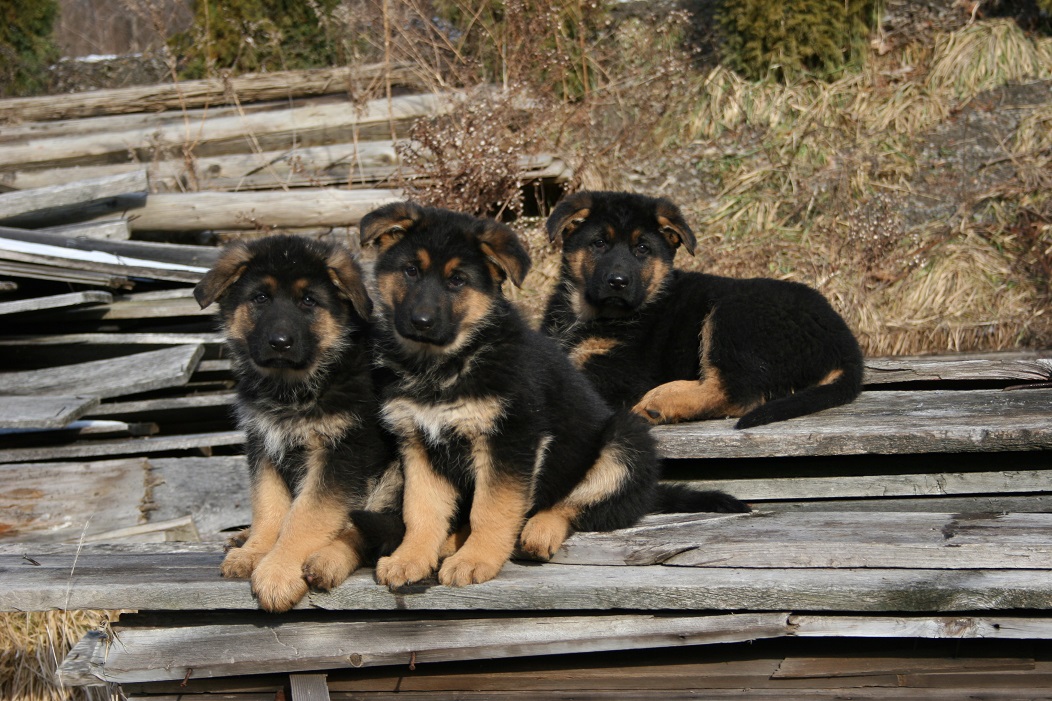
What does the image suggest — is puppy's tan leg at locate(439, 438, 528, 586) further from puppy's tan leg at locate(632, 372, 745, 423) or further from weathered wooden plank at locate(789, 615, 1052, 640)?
puppy's tan leg at locate(632, 372, 745, 423)

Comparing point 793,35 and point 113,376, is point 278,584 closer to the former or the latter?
point 113,376

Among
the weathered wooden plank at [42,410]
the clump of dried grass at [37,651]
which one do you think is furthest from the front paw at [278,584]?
the weathered wooden plank at [42,410]

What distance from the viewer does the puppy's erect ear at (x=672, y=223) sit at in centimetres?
623

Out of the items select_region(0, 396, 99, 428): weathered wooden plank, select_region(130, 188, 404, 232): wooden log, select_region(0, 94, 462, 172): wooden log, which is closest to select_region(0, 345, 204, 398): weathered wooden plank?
select_region(0, 396, 99, 428): weathered wooden plank

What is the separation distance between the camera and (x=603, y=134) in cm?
1164

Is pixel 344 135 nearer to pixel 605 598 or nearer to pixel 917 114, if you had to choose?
pixel 917 114

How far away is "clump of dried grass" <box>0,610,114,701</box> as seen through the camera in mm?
6074

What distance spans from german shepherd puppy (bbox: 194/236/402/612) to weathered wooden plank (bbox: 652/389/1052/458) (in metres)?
1.75

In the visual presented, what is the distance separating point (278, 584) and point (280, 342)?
98cm

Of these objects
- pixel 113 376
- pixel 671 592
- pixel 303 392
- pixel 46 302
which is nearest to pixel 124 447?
pixel 113 376

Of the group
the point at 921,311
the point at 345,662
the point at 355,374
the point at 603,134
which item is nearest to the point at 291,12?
the point at 603,134

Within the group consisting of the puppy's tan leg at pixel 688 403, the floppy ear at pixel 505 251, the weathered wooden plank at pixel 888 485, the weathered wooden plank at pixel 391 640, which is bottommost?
the weathered wooden plank at pixel 391 640

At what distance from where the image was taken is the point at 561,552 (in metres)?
4.23

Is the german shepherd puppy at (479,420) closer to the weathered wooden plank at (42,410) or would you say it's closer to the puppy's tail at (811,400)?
the puppy's tail at (811,400)
